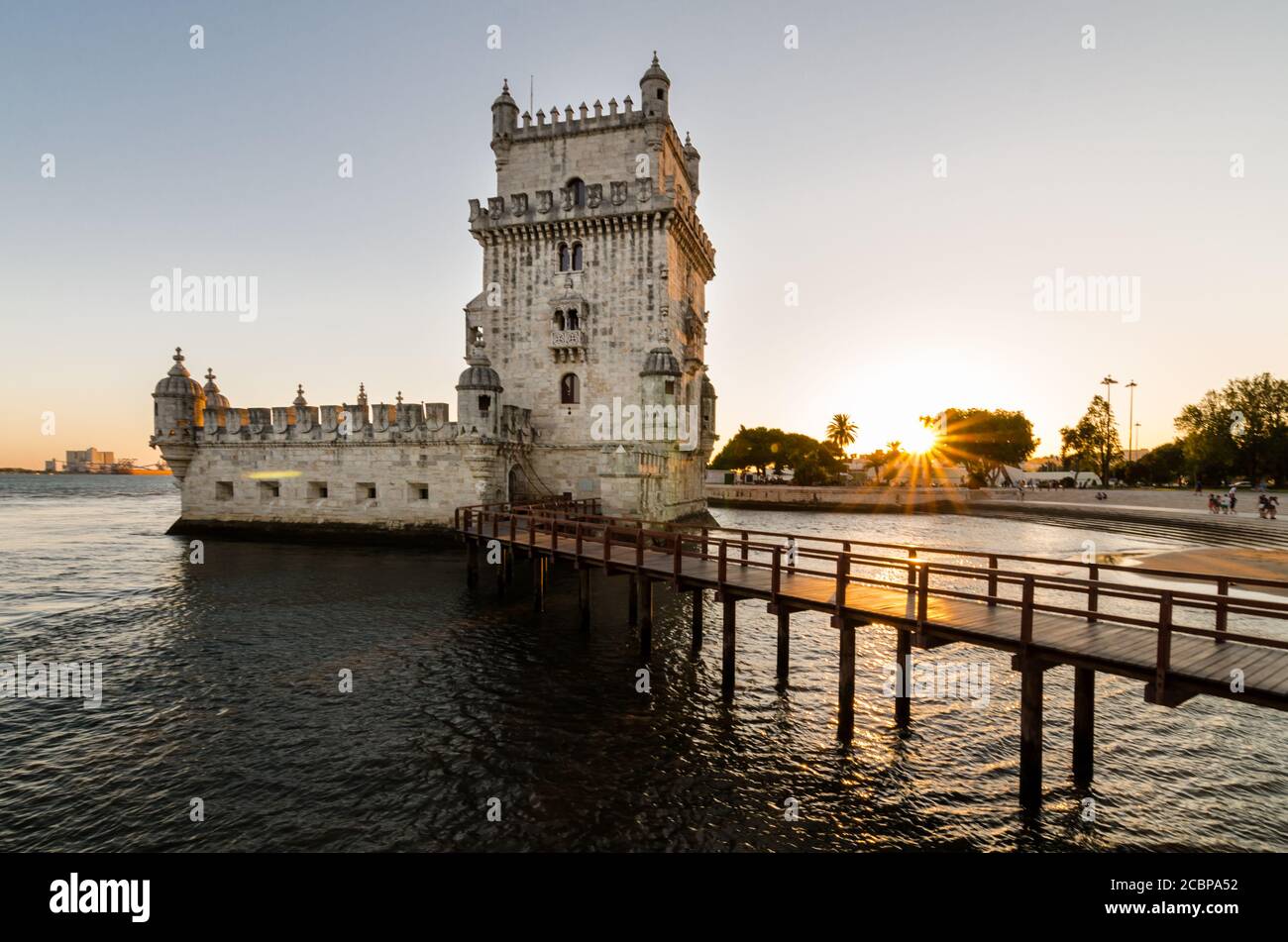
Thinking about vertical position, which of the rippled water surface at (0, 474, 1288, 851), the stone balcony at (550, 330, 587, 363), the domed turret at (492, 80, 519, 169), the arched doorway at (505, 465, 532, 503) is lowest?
the rippled water surface at (0, 474, 1288, 851)

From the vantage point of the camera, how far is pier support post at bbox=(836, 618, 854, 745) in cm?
1252

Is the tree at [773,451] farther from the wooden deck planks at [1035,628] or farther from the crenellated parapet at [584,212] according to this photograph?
the wooden deck planks at [1035,628]

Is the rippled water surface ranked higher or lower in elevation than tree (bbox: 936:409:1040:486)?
lower

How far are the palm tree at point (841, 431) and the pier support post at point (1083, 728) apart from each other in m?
105

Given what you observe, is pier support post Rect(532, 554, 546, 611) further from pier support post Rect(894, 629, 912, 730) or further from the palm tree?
the palm tree

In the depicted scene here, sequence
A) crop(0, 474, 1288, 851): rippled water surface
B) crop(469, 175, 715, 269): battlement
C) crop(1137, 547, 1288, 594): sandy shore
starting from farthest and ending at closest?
crop(469, 175, 715, 269): battlement < crop(1137, 547, 1288, 594): sandy shore < crop(0, 474, 1288, 851): rippled water surface

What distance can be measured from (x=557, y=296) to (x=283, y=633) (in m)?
24.0

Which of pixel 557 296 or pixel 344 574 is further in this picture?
pixel 557 296

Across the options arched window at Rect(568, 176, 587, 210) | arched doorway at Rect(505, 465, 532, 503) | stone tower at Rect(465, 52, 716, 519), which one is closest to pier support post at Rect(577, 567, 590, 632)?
stone tower at Rect(465, 52, 716, 519)

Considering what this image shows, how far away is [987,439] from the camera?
3371 inches

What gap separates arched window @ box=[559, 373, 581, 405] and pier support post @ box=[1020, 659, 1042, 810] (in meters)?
29.3
